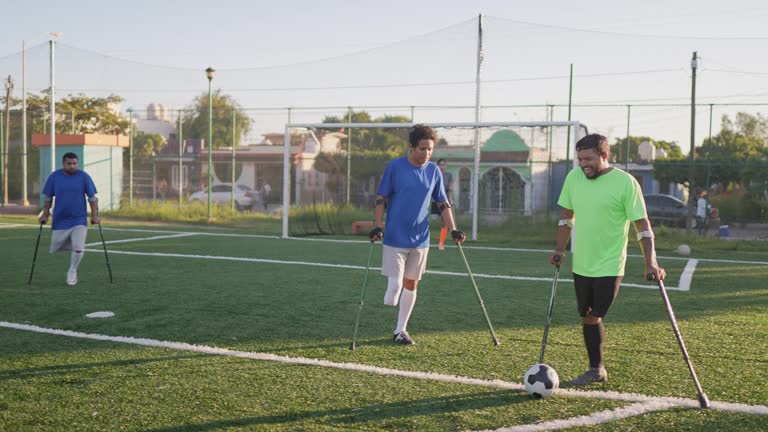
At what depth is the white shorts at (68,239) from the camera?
10000 mm

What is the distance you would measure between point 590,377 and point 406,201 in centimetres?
217

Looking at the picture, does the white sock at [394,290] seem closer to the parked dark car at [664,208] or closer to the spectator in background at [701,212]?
the spectator in background at [701,212]

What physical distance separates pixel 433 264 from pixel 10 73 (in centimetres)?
2509

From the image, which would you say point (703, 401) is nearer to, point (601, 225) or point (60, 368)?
point (601, 225)

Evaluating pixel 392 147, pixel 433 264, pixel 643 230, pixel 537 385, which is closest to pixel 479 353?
pixel 537 385

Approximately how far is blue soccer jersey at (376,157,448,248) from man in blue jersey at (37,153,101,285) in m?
5.13

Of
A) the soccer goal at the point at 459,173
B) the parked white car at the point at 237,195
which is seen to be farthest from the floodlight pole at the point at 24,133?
the soccer goal at the point at 459,173

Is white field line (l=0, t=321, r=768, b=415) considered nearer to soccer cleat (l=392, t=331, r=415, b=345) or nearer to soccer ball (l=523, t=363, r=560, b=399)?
soccer ball (l=523, t=363, r=560, b=399)

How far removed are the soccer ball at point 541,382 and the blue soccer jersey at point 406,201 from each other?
6.06 ft

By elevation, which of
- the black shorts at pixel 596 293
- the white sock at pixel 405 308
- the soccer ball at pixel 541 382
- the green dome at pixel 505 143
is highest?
the green dome at pixel 505 143

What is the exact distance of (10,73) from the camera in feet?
100

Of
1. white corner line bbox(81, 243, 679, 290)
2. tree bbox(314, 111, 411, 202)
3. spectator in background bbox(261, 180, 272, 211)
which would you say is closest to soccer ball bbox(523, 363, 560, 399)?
white corner line bbox(81, 243, 679, 290)

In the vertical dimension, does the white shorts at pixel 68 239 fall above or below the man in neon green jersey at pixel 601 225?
below

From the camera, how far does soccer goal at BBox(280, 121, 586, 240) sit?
18719mm
